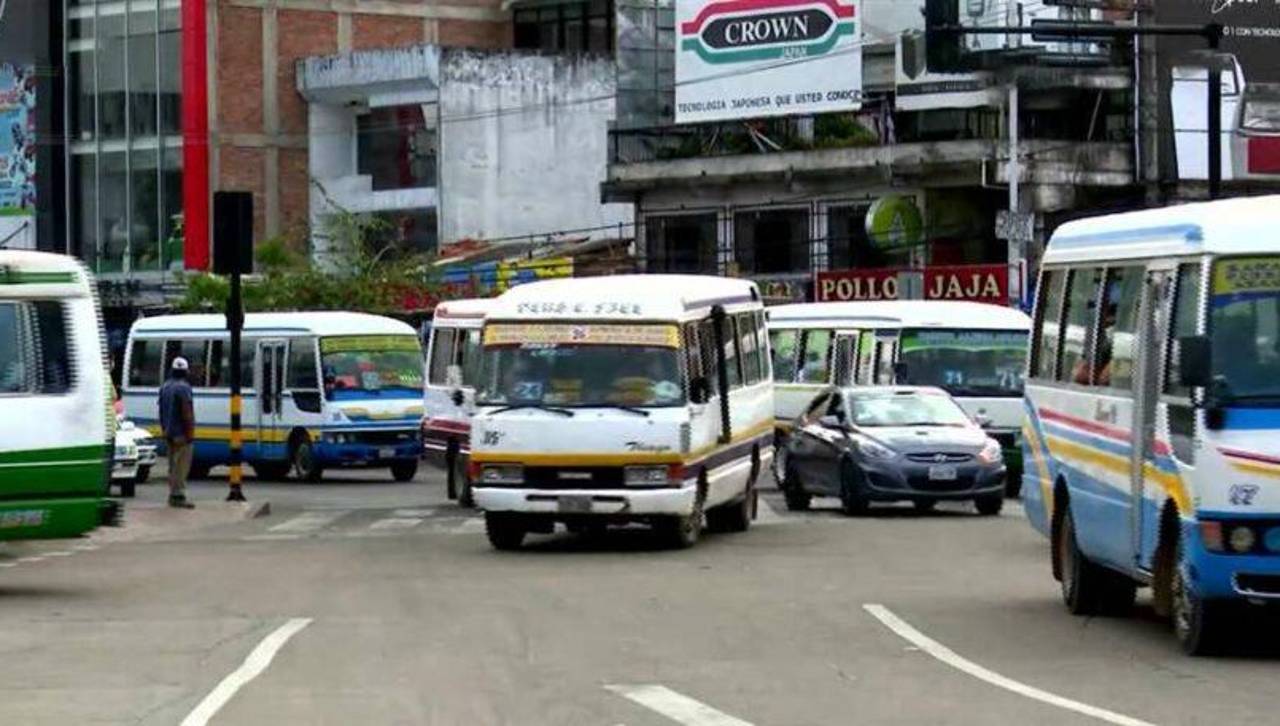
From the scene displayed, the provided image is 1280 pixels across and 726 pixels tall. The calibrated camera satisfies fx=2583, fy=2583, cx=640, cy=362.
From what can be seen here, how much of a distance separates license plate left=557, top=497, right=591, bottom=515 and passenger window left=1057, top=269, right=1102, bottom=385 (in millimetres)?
6901

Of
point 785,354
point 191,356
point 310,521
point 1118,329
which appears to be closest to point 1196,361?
point 1118,329

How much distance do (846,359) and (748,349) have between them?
35.6 feet

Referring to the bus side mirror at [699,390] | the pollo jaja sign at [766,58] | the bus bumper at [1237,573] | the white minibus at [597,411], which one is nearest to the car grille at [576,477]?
the white minibus at [597,411]

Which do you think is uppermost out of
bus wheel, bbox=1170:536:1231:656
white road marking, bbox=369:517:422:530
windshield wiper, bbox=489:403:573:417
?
windshield wiper, bbox=489:403:573:417

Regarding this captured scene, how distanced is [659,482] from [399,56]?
1841 inches

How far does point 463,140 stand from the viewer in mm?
70750

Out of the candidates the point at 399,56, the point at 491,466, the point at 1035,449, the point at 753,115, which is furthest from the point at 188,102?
→ the point at 1035,449

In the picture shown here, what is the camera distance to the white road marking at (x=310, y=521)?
1222 inches

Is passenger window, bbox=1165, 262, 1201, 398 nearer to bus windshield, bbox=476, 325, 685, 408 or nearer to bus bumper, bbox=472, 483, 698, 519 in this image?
bus bumper, bbox=472, 483, 698, 519

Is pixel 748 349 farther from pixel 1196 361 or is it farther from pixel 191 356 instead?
pixel 191 356

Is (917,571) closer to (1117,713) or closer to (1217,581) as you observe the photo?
(1217,581)

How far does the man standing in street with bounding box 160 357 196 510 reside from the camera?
3397 cm

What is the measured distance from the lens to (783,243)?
61.0 m

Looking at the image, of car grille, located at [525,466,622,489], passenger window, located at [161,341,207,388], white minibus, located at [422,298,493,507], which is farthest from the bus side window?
car grille, located at [525,466,622,489]
